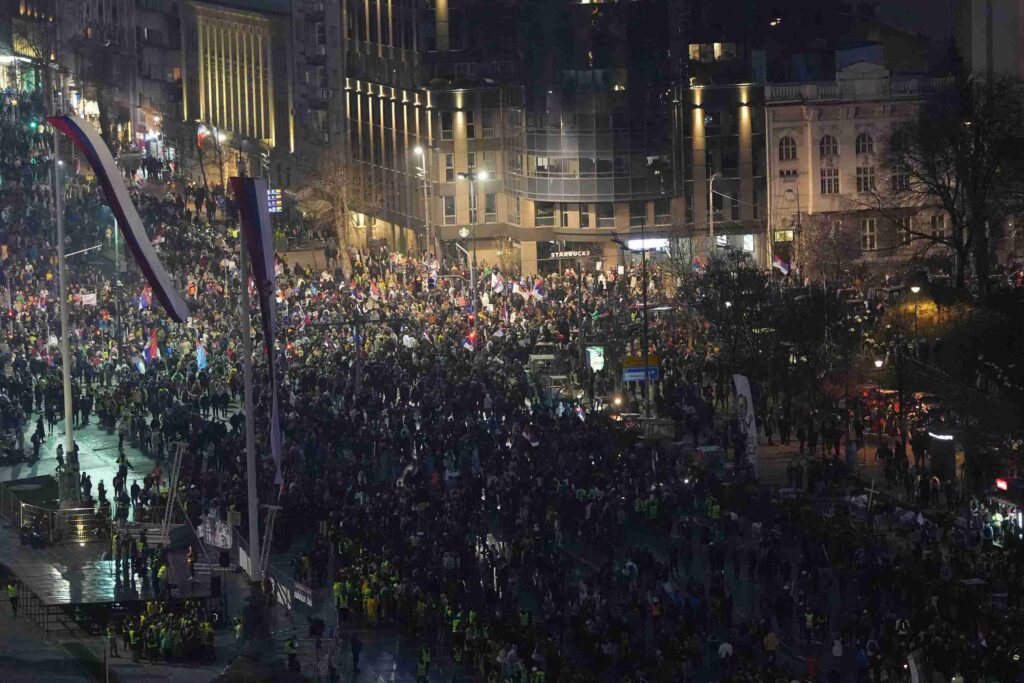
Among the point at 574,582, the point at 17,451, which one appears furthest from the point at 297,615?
the point at 17,451

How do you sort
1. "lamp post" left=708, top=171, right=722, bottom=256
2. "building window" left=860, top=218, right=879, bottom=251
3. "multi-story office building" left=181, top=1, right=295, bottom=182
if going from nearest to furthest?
1. "lamp post" left=708, top=171, right=722, bottom=256
2. "building window" left=860, top=218, right=879, bottom=251
3. "multi-story office building" left=181, top=1, right=295, bottom=182

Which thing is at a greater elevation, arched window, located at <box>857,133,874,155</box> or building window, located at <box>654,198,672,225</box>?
arched window, located at <box>857,133,874,155</box>

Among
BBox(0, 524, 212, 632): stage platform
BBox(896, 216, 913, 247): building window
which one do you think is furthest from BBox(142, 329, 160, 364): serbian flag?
BBox(896, 216, 913, 247): building window

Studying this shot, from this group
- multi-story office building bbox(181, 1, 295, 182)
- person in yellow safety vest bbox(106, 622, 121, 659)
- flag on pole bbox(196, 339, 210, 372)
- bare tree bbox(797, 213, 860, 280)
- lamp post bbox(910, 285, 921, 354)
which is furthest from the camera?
multi-story office building bbox(181, 1, 295, 182)

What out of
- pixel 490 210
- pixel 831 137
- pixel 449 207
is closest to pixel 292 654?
pixel 831 137

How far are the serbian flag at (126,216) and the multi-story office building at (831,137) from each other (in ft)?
181

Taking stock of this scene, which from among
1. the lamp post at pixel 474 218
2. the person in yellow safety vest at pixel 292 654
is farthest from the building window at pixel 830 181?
the person in yellow safety vest at pixel 292 654

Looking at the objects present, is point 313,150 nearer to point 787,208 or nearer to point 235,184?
point 787,208

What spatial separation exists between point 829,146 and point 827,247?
30.0 ft

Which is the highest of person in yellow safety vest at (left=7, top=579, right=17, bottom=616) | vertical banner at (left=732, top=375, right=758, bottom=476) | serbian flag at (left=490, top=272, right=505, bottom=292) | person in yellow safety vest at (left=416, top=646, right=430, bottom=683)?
serbian flag at (left=490, top=272, right=505, bottom=292)

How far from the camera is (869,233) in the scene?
10931 cm

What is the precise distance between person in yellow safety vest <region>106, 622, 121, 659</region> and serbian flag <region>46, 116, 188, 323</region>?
6773 mm

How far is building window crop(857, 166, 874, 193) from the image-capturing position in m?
111

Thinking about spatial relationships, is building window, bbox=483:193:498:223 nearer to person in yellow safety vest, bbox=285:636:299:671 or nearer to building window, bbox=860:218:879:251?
building window, bbox=860:218:879:251
